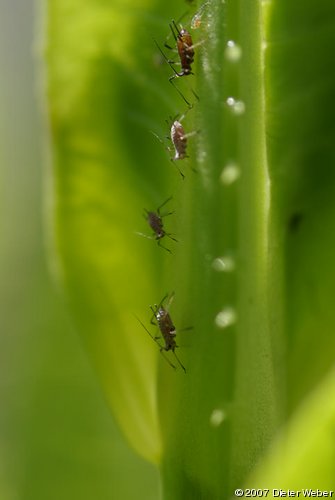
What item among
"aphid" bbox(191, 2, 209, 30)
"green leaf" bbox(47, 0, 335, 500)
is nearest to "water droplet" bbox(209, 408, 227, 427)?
"green leaf" bbox(47, 0, 335, 500)

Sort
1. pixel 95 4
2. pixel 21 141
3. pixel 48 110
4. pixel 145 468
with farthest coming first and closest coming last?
1. pixel 21 141
2. pixel 145 468
3. pixel 48 110
4. pixel 95 4

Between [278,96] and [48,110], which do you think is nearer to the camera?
[278,96]

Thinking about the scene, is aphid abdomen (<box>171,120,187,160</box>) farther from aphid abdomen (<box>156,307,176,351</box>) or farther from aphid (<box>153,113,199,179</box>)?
aphid abdomen (<box>156,307,176,351</box>)

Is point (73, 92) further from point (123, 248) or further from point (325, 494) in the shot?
point (325, 494)

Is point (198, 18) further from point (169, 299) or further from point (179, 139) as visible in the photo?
point (169, 299)

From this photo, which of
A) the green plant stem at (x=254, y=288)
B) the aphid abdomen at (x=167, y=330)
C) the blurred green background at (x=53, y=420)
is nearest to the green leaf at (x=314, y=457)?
the green plant stem at (x=254, y=288)

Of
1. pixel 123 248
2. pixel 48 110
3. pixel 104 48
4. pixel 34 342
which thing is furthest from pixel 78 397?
pixel 104 48
